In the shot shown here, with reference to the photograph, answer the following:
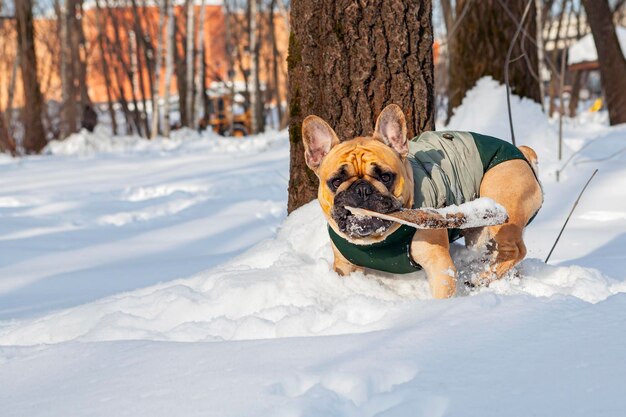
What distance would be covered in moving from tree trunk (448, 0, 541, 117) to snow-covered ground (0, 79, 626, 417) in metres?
0.77

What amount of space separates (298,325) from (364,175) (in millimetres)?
722

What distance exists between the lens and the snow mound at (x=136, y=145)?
55.0 ft

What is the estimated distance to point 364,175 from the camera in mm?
3270

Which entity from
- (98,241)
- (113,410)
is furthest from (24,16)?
(113,410)

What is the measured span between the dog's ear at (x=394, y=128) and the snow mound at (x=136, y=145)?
12.2 metres

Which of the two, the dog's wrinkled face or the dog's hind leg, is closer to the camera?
the dog's wrinkled face

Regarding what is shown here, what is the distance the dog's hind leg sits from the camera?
3717 millimetres

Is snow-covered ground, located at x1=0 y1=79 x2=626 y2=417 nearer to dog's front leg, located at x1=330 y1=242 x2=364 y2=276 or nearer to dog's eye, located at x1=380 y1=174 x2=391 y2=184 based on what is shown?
dog's front leg, located at x1=330 y1=242 x2=364 y2=276

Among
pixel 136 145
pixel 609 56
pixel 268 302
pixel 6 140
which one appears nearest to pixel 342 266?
pixel 268 302

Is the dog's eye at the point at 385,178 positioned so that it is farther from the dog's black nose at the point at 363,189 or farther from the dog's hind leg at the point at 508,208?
the dog's hind leg at the point at 508,208

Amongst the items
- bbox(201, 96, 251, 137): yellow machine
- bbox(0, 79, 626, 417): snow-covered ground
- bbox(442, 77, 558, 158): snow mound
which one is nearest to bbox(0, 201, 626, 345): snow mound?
bbox(0, 79, 626, 417): snow-covered ground

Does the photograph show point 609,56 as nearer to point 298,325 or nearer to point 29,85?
point 298,325

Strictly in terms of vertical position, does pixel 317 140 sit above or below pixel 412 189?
above

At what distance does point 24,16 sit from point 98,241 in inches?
560
